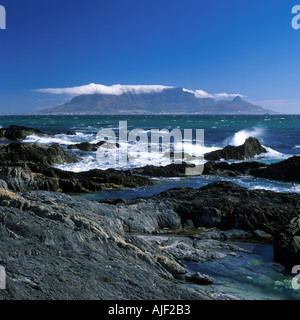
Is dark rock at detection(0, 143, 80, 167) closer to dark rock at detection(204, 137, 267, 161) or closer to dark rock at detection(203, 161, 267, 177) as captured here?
dark rock at detection(203, 161, 267, 177)

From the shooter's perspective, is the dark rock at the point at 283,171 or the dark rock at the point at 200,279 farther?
the dark rock at the point at 283,171

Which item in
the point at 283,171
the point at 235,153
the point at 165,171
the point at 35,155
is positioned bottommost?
the point at 165,171

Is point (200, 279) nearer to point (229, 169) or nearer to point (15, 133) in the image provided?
point (229, 169)

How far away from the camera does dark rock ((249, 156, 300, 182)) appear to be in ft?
68.5

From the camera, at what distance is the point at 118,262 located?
5871 millimetres

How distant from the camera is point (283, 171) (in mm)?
21328

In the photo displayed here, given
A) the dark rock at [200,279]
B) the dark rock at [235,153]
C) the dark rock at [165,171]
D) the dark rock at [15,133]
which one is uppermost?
the dark rock at [15,133]

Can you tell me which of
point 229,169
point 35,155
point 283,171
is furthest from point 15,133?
point 283,171

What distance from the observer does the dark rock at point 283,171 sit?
20.9 metres

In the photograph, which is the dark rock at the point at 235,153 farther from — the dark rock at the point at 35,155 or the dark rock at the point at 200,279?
the dark rock at the point at 200,279

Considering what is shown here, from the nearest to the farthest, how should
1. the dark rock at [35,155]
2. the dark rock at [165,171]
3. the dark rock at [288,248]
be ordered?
the dark rock at [288,248] → the dark rock at [165,171] → the dark rock at [35,155]

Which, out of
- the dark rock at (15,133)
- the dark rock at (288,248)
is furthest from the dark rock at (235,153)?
the dark rock at (15,133)
